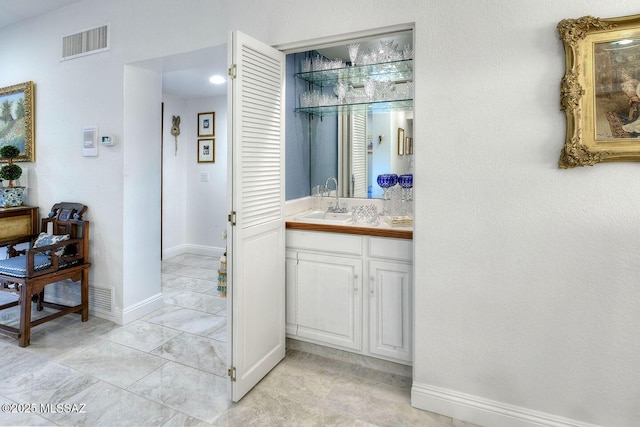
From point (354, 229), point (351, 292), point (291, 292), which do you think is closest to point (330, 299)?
point (351, 292)

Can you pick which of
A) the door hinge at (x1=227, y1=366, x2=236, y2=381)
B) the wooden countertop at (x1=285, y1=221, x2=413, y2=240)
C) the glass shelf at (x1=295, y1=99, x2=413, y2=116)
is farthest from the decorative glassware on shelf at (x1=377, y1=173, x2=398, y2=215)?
the door hinge at (x1=227, y1=366, x2=236, y2=381)

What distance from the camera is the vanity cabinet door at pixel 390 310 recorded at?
219 cm

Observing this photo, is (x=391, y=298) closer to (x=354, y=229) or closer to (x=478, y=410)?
(x=354, y=229)

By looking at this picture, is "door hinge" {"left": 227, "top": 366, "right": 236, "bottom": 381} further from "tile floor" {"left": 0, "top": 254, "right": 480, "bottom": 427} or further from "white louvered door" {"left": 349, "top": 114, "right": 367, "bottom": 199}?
"white louvered door" {"left": 349, "top": 114, "right": 367, "bottom": 199}

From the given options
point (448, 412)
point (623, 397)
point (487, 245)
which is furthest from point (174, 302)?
point (623, 397)

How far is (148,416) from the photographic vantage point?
1900mm

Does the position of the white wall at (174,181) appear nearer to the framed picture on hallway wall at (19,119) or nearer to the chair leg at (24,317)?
the framed picture on hallway wall at (19,119)

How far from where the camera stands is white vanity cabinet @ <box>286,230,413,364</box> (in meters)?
2.21

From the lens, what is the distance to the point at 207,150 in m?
5.30

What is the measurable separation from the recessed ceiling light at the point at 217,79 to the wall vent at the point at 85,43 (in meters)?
1.25

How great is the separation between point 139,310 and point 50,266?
757mm

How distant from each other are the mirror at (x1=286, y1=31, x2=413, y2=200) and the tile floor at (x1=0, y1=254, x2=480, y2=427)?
4.33 ft

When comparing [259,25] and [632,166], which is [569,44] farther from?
[259,25]

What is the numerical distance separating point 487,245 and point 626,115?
79cm
